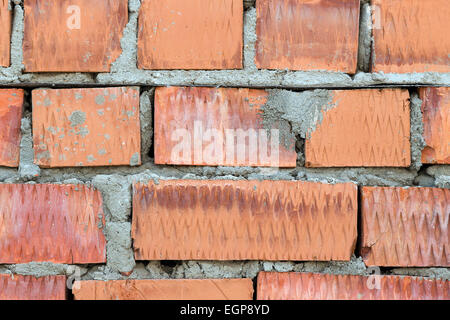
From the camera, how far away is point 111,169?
2.56 ft

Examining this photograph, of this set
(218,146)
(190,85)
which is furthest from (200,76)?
(218,146)

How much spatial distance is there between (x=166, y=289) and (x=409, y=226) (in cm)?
44

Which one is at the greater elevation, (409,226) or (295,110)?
(295,110)

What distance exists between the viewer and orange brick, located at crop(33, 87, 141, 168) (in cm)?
77

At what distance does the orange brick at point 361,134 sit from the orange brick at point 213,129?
6 cm

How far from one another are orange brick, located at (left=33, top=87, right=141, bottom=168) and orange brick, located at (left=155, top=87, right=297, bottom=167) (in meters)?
0.07

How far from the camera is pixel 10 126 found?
0.77 metres

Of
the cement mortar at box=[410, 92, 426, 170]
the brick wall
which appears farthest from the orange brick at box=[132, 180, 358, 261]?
the cement mortar at box=[410, 92, 426, 170]

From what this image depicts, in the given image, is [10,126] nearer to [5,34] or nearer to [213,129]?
[5,34]

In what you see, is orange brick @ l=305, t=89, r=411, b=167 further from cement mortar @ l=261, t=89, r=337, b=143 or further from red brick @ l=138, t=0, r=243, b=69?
red brick @ l=138, t=0, r=243, b=69

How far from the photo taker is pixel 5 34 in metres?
0.77

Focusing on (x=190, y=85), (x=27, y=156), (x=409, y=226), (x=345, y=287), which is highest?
(x=190, y=85)

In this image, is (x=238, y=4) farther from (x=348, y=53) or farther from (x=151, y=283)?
(x=151, y=283)

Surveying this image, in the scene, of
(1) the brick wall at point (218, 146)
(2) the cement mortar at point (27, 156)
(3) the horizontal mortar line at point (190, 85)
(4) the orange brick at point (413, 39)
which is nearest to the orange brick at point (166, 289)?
(1) the brick wall at point (218, 146)
